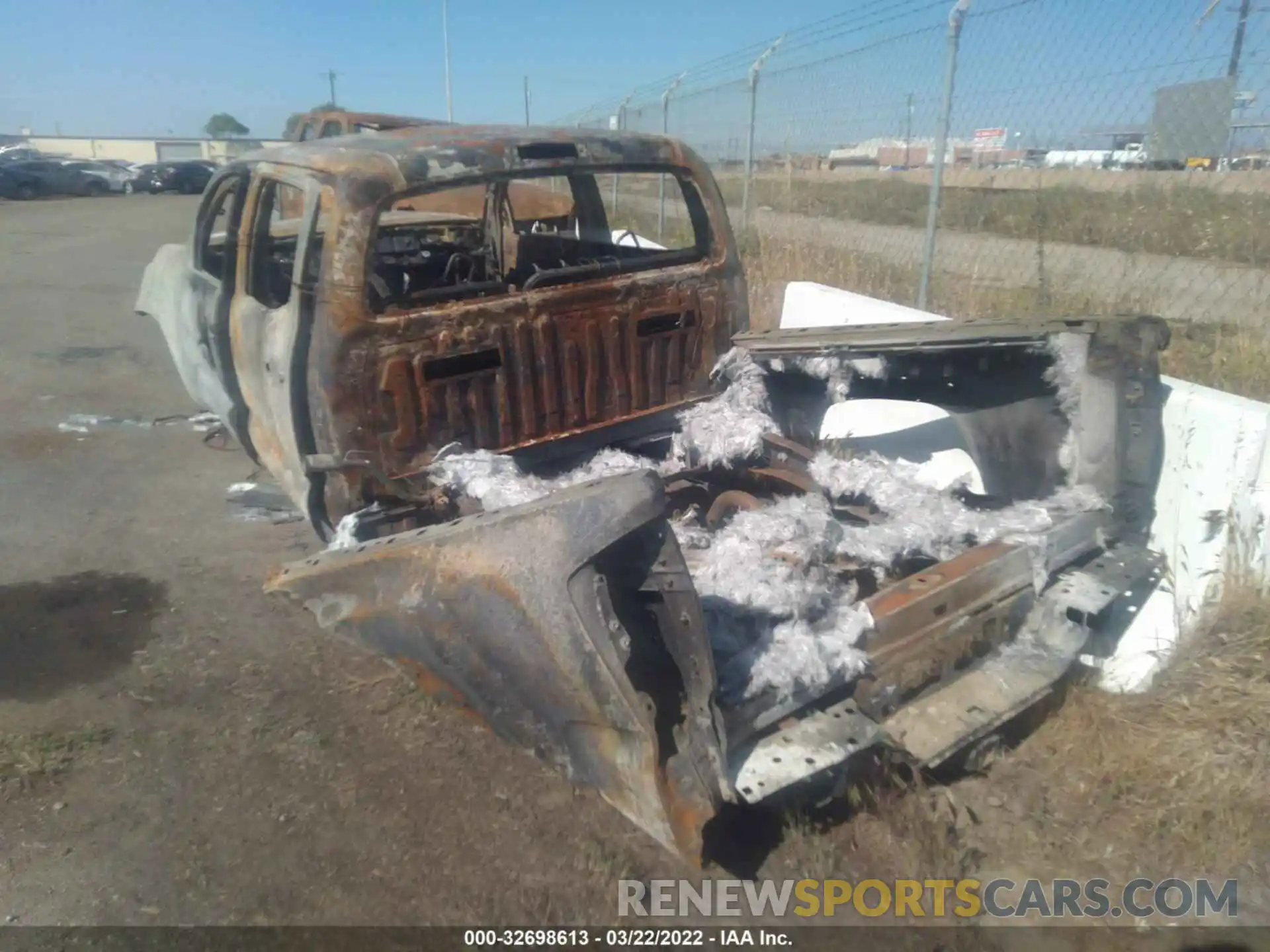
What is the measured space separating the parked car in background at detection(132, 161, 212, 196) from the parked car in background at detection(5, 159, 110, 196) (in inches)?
58.6

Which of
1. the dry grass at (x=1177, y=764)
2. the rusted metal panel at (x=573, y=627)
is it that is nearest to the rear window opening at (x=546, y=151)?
the rusted metal panel at (x=573, y=627)

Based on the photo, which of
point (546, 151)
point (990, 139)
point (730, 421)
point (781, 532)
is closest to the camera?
point (781, 532)

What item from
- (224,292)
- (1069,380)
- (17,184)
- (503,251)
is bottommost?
(1069,380)

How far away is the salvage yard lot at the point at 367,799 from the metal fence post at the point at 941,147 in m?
3.12

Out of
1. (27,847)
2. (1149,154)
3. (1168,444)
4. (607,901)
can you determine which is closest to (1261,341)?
(1149,154)

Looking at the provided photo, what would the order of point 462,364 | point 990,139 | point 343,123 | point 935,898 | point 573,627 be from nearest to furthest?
1. point 573,627
2. point 935,898
3. point 462,364
4. point 990,139
5. point 343,123

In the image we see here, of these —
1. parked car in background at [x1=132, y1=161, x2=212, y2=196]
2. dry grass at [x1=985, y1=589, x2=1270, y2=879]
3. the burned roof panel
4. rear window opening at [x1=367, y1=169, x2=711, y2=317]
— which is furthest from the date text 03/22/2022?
parked car in background at [x1=132, y1=161, x2=212, y2=196]

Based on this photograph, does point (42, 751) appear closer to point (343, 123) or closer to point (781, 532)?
point (781, 532)

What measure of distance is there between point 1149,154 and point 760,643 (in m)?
4.86

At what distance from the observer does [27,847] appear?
8.75 ft

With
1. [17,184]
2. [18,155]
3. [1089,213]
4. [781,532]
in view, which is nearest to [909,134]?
[781,532]

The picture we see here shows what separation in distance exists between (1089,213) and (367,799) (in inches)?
439

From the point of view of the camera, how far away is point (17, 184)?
1375 inches

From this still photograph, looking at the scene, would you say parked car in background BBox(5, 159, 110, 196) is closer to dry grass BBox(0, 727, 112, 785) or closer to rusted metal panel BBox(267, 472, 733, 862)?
dry grass BBox(0, 727, 112, 785)
